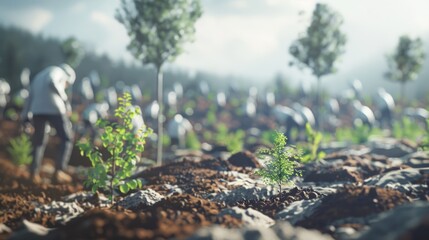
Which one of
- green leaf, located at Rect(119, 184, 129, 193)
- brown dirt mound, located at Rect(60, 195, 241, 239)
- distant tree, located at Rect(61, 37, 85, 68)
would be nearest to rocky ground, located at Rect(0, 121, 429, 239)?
brown dirt mound, located at Rect(60, 195, 241, 239)

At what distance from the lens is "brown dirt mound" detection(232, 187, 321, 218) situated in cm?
489

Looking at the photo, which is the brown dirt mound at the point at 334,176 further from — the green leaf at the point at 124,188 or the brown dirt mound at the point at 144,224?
the green leaf at the point at 124,188

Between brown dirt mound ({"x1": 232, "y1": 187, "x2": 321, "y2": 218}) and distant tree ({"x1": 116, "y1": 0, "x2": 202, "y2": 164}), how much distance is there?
5.18 m

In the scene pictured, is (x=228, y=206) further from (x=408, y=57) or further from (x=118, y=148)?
(x=408, y=57)

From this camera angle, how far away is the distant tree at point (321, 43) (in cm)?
1345

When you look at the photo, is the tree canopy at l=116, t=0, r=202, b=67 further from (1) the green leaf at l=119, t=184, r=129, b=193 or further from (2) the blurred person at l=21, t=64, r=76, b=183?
(1) the green leaf at l=119, t=184, r=129, b=193

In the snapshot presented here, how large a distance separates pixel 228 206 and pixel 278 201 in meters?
0.73

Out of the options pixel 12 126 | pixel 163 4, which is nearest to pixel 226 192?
pixel 163 4

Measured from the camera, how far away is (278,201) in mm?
5168

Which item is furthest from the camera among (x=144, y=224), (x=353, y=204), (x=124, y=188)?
(x=124, y=188)

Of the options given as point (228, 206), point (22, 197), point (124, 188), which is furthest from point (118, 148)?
point (22, 197)

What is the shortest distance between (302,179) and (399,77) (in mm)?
15795

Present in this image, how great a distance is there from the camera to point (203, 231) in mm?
2855

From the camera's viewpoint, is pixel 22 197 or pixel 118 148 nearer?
pixel 118 148
